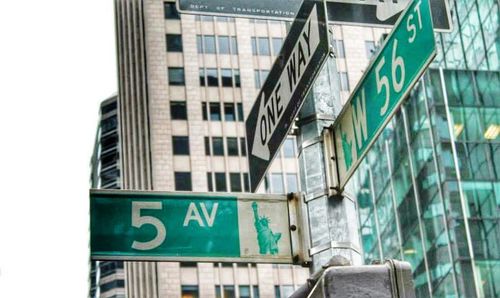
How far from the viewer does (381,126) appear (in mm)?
4473

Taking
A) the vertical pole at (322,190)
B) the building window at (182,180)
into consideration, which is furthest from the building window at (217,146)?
the vertical pole at (322,190)

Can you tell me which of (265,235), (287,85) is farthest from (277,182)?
(287,85)

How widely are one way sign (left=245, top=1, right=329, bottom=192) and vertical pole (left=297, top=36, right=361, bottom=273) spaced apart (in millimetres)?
108

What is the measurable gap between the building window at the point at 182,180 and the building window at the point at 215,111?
4.55 metres

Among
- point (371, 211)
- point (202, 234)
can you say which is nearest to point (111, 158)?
point (371, 211)

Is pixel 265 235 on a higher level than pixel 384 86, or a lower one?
lower

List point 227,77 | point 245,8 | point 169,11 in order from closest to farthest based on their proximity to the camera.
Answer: point 245,8 → point 227,77 → point 169,11

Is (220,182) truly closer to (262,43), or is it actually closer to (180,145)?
(180,145)

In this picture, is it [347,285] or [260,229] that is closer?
[347,285]

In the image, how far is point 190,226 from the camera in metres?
5.10

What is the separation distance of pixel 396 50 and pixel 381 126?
1.06 feet

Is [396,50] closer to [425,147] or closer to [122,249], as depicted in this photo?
[122,249]

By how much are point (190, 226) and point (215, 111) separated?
67246mm

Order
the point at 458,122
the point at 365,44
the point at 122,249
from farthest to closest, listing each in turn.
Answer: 1. the point at 365,44
2. the point at 458,122
3. the point at 122,249
